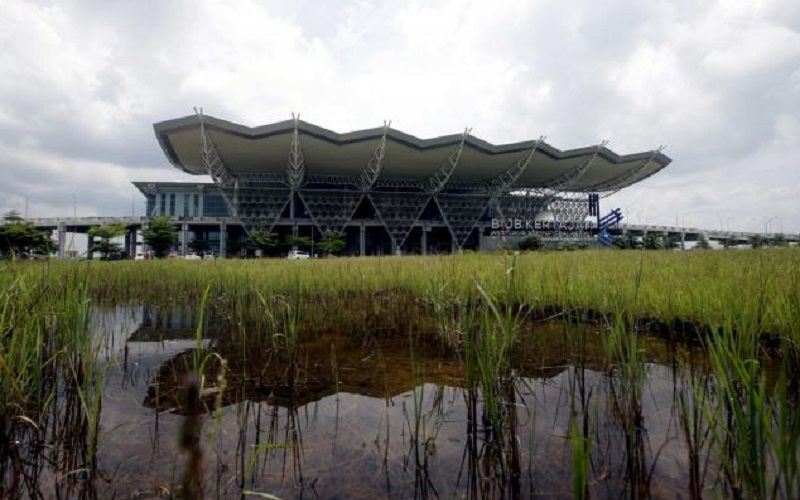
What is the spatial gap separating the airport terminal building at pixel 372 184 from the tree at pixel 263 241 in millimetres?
2943

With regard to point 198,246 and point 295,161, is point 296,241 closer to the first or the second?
point 295,161

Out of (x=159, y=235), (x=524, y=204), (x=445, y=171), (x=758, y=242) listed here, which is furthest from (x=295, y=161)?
(x=758, y=242)

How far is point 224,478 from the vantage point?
65.4 inches

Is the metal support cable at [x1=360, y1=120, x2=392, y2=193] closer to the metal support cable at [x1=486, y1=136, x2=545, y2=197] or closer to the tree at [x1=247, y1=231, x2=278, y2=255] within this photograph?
the tree at [x1=247, y1=231, x2=278, y2=255]

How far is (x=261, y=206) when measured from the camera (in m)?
41.0

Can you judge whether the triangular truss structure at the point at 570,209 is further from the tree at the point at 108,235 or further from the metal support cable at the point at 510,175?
the tree at the point at 108,235

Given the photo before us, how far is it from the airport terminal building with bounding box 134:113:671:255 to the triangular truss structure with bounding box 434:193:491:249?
5.1 inches

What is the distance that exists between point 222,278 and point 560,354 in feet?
19.5

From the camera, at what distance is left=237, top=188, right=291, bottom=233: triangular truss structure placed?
4034 cm

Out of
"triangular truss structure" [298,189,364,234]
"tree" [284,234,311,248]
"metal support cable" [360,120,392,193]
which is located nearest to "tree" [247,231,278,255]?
"tree" [284,234,311,248]

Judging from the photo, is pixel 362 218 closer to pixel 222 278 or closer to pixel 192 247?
pixel 192 247

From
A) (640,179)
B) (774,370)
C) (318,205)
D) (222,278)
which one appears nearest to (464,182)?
(318,205)

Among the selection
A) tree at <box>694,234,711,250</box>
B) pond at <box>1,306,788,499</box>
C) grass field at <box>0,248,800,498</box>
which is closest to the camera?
grass field at <box>0,248,800,498</box>

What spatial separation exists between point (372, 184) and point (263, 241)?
1344 centimetres
